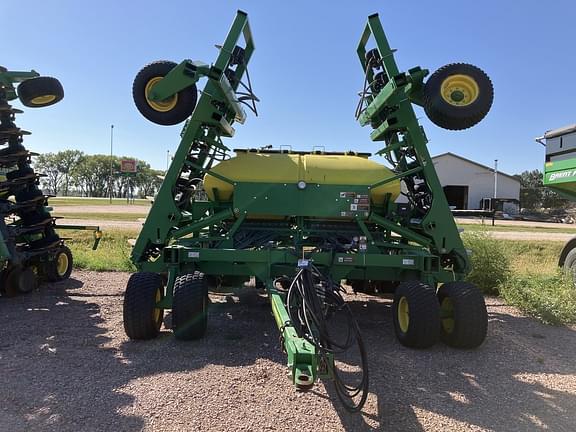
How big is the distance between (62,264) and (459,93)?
23.9ft

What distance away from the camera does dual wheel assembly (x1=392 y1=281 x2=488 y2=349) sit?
465 cm

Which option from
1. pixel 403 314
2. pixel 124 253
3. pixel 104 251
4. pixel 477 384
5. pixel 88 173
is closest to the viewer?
pixel 477 384

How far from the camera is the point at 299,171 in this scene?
5.70 meters

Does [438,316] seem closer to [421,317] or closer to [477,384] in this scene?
[421,317]

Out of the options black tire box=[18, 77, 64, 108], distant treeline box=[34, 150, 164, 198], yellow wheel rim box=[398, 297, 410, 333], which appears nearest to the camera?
yellow wheel rim box=[398, 297, 410, 333]

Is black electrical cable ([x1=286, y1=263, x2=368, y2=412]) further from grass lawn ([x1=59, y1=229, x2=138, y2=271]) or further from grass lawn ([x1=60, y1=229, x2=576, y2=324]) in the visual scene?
grass lawn ([x1=59, y1=229, x2=138, y2=271])

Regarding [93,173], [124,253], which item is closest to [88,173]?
[93,173]

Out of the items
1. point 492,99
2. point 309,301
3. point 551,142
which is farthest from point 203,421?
point 551,142

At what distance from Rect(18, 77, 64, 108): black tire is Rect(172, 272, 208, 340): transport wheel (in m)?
4.03

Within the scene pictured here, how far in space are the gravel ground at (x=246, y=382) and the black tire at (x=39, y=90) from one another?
10.5 ft

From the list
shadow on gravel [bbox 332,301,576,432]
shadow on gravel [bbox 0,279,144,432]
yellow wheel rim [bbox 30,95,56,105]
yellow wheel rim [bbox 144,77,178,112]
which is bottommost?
shadow on gravel [bbox 0,279,144,432]

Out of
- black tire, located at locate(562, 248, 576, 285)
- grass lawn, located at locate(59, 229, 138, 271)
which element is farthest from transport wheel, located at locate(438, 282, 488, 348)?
grass lawn, located at locate(59, 229, 138, 271)

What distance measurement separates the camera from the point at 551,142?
7.49m

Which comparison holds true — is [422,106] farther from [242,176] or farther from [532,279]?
[532,279]
